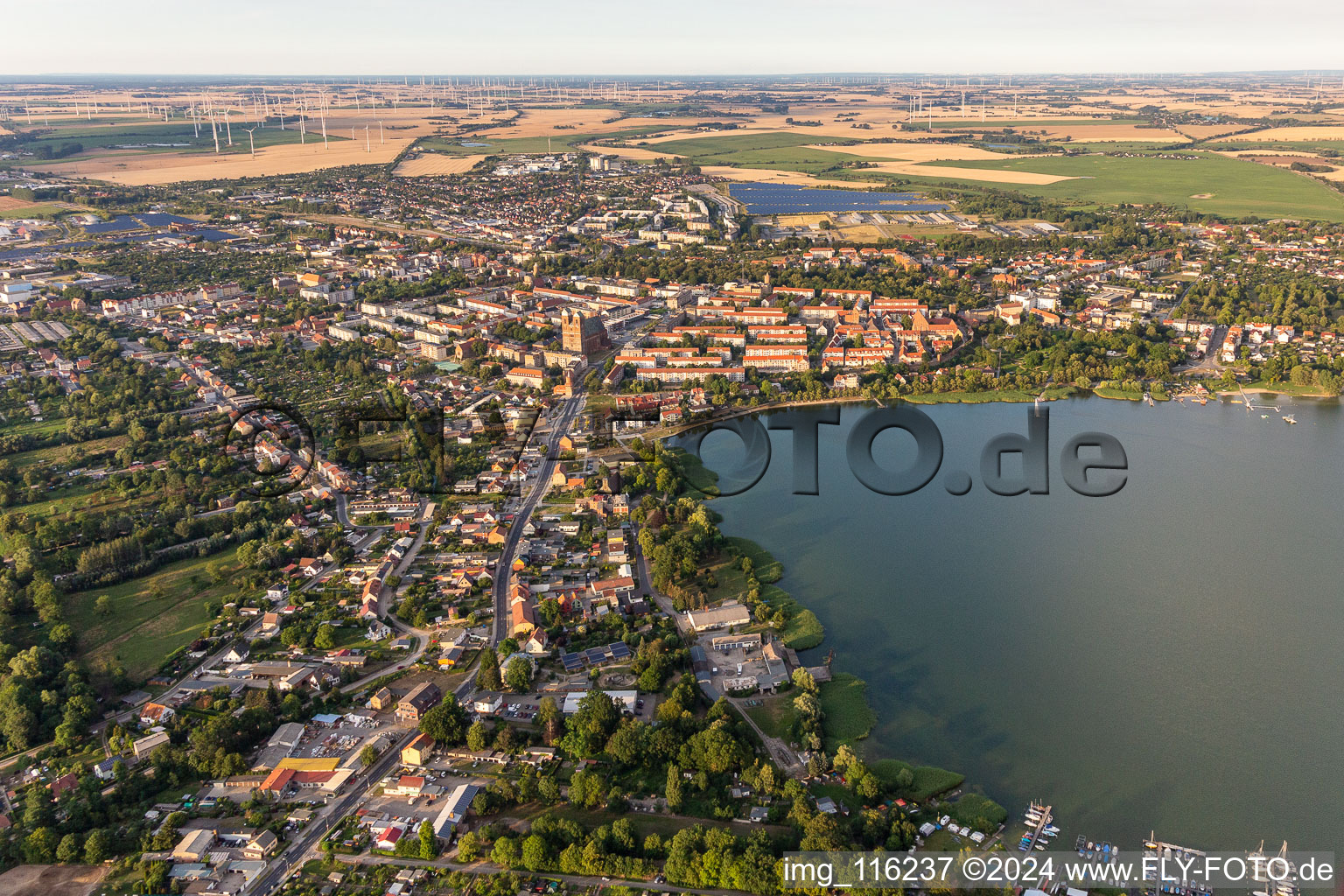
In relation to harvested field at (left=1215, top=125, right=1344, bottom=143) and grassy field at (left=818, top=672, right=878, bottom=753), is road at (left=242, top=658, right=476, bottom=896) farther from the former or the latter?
harvested field at (left=1215, top=125, right=1344, bottom=143)

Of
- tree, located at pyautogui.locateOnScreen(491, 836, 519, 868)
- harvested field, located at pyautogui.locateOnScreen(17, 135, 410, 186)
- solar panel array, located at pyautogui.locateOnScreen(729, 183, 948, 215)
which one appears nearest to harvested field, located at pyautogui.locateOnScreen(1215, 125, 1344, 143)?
solar panel array, located at pyautogui.locateOnScreen(729, 183, 948, 215)

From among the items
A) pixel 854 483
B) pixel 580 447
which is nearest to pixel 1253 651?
pixel 854 483

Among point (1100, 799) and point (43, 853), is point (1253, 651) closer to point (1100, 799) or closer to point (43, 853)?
point (1100, 799)

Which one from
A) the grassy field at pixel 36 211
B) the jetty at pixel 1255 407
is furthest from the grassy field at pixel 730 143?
the jetty at pixel 1255 407

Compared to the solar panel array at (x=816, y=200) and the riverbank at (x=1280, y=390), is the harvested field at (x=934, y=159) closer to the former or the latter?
the solar panel array at (x=816, y=200)

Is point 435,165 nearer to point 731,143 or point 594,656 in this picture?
point 731,143
